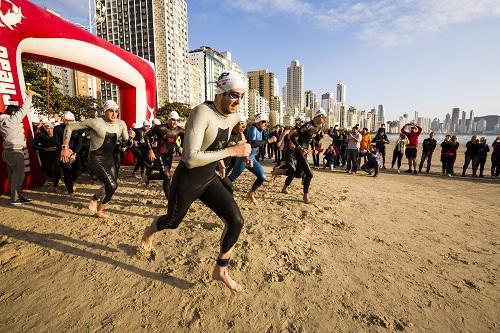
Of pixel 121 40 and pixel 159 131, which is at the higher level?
pixel 121 40

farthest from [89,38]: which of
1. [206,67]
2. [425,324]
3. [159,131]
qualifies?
[206,67]

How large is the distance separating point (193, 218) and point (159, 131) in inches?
92.1

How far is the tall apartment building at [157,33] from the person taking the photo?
9019 cm

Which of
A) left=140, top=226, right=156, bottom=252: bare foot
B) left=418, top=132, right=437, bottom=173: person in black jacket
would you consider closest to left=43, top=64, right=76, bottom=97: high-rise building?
left=418, top=132, right=437, bottom=173: person in black jacket

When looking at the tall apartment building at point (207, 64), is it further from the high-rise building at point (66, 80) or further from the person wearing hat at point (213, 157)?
the person wearing hat at point (213, 157)

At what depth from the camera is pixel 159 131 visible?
20.0 ft

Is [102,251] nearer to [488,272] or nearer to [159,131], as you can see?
[159,131]

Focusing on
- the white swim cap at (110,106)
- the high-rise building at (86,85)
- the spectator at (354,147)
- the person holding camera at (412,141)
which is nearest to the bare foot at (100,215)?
the white swim cap at (110,106)

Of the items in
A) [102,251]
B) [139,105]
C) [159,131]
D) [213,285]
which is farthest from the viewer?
[139,105]

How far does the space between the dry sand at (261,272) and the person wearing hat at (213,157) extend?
0.51m

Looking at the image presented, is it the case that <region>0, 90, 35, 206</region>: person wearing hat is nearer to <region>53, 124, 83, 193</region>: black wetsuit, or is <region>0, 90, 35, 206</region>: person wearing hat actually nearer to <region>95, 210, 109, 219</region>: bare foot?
<region>53, 124, 83, 193</region>: black wetsuit

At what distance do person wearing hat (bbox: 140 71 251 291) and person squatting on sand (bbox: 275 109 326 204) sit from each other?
11.4 feet

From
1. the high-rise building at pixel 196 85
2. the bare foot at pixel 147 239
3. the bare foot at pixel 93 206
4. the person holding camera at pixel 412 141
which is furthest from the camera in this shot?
the high-rise building at pixel 196 85

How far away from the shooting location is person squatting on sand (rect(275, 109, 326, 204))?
19.7 ft
